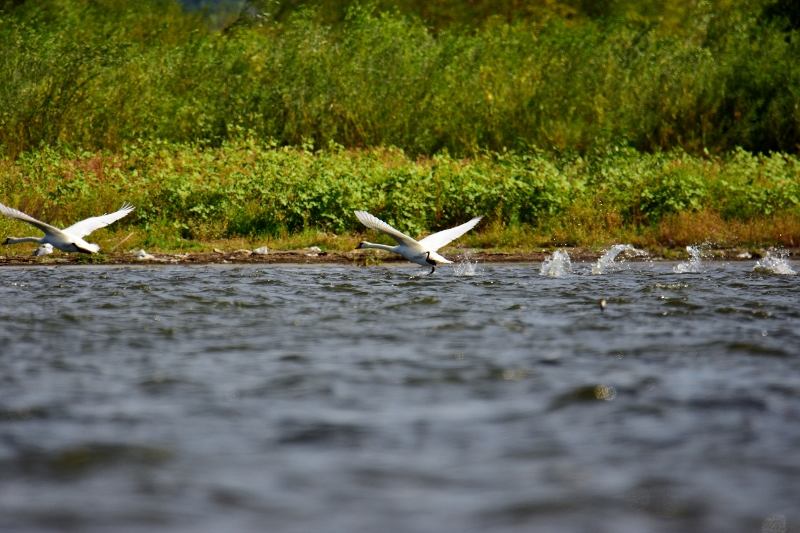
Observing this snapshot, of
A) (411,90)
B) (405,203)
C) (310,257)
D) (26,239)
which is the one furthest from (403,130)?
(26,239)

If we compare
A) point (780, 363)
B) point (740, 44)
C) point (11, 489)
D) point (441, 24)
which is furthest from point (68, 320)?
point (441, 24)

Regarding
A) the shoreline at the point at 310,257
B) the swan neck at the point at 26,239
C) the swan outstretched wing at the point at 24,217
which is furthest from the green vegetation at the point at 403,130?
the swan outstretched wing at the point at 24,217

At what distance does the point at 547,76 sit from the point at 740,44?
5.98 metres

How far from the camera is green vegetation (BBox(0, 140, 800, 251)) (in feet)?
58.2

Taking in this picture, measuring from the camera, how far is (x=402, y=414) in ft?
22.6

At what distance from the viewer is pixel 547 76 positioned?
84.8 ft

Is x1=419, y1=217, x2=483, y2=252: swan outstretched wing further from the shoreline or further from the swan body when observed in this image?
the swan body

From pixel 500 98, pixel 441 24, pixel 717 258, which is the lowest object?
pixel 717 258

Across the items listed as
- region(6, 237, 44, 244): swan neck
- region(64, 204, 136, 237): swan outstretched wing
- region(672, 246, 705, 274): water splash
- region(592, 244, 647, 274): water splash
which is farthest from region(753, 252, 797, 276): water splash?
region(6, 237, 44, 244): swan neck

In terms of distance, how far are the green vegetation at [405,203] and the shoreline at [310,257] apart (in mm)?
450

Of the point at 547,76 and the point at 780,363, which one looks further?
the point at 547,76

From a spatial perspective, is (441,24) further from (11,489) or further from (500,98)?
(11,489)

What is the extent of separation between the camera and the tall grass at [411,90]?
77.6 feet

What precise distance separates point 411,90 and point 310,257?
956 centimetres
